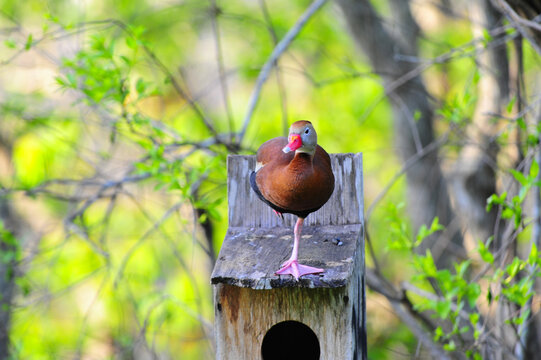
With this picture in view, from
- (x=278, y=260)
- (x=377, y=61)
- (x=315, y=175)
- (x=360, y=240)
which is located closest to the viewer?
(x=315, y=175)

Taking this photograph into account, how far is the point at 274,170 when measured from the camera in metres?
2.23

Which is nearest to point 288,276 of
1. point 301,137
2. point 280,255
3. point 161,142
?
point 280,255

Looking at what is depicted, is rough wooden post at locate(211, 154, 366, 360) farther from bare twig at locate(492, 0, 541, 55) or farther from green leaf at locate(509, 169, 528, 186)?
bare twig at locate(492, 0, 541, 55)

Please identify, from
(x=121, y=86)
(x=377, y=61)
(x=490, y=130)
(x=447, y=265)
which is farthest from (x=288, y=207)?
(x=447, y=265)

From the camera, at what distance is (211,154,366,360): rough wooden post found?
7.48 ft

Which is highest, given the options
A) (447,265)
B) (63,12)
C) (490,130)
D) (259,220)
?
(63,12)

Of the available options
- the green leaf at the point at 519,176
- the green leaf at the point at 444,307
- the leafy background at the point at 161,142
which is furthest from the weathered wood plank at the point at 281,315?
the green leaf at the point at 519,176

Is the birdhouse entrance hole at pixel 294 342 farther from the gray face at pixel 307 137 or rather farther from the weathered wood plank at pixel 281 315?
the gray face at pixel 307 137

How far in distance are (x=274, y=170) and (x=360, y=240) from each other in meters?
0.57

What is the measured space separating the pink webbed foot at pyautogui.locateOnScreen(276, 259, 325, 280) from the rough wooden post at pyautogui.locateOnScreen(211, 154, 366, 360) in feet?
0.06

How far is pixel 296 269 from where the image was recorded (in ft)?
7.12

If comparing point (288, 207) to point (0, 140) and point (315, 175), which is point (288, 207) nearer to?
point (315, 175)

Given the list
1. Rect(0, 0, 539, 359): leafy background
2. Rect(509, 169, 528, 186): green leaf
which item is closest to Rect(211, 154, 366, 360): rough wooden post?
Rect(0, 0, 539, 359): leafy background

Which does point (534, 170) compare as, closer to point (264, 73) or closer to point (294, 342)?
point (294, 342)
